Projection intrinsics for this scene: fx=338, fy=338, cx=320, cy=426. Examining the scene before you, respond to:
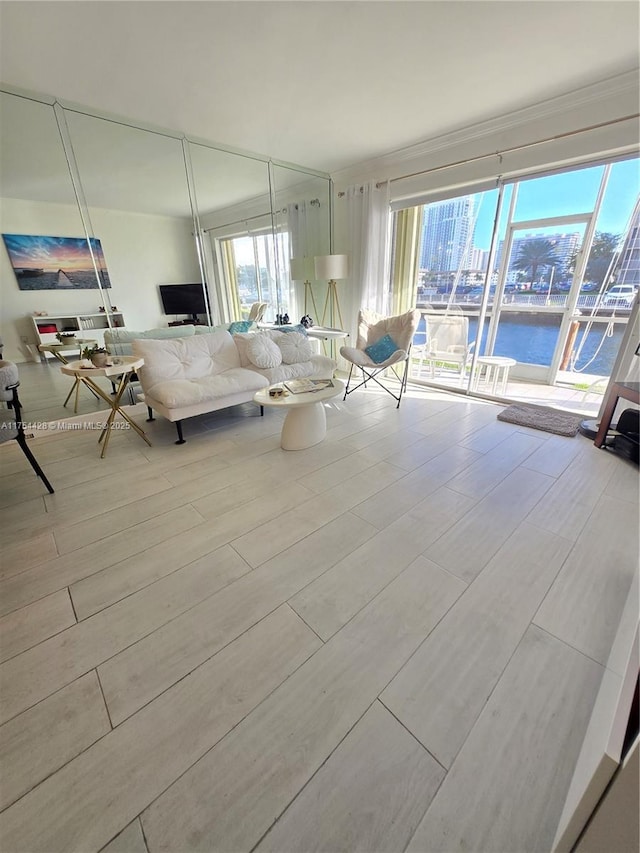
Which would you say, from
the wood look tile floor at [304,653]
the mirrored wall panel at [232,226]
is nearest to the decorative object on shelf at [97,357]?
the wood look tile floor at [304,653]

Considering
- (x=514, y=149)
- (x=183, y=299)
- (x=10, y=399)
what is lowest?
(x=10, y=399)

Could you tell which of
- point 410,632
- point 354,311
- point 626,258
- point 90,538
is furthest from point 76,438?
point 626,258

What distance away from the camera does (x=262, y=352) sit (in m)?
3.33

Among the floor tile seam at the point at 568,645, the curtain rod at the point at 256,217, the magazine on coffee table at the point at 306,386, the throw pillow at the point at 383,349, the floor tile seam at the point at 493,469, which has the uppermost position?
the curtain rod at the point at 256,217

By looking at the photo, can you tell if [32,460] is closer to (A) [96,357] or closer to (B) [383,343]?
(A) [96,357]

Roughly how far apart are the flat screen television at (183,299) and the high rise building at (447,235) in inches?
109

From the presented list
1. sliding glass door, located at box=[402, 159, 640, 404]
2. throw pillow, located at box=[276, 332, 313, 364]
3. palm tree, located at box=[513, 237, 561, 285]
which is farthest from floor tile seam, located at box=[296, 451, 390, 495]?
palm tree, located at box=[513, 237, 561, 285]

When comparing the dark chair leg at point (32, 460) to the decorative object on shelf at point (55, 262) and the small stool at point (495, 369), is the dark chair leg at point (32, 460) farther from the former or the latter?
the small stool at point (495, 369)

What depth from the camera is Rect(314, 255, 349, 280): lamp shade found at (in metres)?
4.26

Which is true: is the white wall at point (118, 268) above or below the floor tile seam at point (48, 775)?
above

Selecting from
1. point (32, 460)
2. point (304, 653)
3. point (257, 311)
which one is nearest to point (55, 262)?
point (257, 311)

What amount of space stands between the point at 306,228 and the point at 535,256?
287cm

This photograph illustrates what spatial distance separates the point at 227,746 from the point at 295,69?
3584mm

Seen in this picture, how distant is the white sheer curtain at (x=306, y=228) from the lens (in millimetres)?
4520
